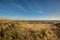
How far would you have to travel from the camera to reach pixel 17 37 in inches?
310

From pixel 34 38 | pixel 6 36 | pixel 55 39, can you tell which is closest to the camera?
pixel 6 36

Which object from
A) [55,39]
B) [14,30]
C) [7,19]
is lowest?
[55,39]

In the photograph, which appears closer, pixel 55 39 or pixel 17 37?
pixel 17 37

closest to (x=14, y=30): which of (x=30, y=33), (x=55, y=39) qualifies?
(x=30, y=33)

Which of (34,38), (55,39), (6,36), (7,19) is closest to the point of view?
(6,36)

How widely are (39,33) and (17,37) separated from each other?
53.8 inches

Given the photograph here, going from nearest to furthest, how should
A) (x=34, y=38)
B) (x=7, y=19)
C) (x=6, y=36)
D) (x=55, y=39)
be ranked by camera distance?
(x=6, y=36) → (x=34, y=38) → (x=55, y=39) → (x=7, y=19)

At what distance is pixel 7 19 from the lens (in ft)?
31.4

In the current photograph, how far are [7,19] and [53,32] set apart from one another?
119 inches

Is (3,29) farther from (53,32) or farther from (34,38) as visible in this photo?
(53,32)

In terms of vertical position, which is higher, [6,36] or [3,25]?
[3,25]

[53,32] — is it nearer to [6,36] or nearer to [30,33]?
[30,33]

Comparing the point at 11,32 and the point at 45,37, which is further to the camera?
the point at 45,37

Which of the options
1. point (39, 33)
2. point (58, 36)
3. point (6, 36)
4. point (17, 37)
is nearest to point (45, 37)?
point (39, 33)
